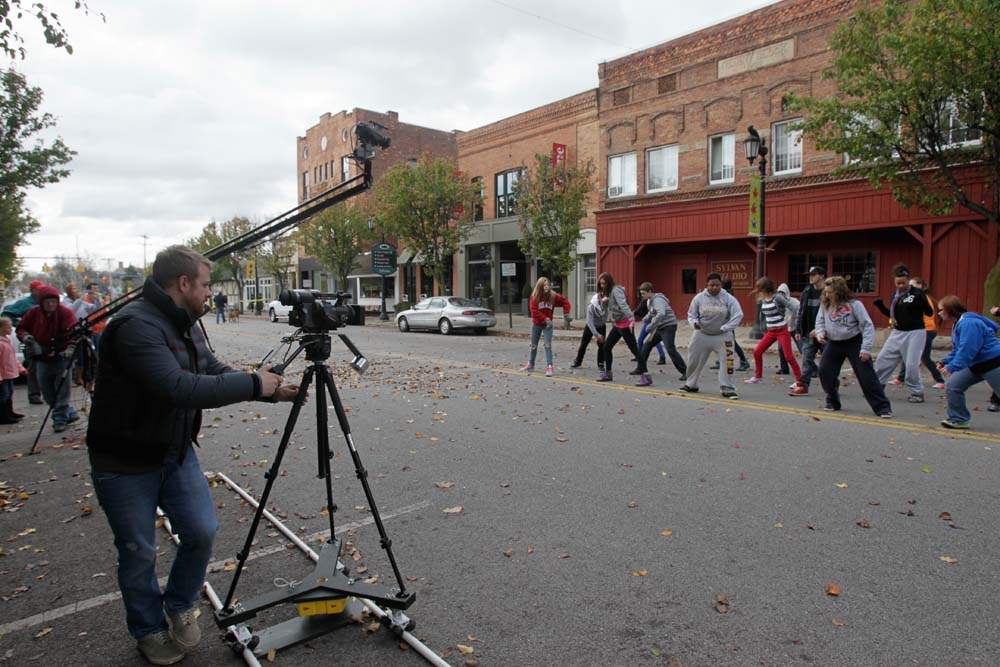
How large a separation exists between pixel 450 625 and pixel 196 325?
6.54 ft

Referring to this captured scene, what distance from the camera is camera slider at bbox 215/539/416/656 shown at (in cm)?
307

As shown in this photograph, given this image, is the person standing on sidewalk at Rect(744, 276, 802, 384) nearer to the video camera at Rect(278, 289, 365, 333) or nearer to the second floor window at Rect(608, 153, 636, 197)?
the video camera at Rect(278, 289, 365, 333)

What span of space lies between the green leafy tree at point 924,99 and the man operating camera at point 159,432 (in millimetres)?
14660

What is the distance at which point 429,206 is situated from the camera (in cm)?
2827

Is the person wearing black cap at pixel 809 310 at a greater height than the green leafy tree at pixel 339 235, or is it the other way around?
the green leafy tree at pixel 339 235

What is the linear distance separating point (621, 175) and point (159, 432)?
2434cm

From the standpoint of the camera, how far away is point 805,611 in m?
3.35

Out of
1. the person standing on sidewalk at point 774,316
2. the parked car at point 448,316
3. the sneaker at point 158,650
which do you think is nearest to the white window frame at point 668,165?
the parked car at point 448,316

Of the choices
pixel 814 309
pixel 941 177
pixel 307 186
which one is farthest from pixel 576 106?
pixel 307 186

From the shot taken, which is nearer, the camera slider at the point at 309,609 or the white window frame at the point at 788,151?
the camera slider at the point at 309,609

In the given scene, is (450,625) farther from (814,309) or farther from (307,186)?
(307,186)

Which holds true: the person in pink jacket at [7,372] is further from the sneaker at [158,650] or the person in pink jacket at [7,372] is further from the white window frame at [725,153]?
the white window frame at [725,153]

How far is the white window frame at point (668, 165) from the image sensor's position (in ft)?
77.0

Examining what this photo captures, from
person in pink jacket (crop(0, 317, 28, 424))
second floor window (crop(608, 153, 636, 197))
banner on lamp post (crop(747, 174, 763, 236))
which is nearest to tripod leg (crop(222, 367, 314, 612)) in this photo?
person in pink jacket (crop(0, 317, 28, 424))
